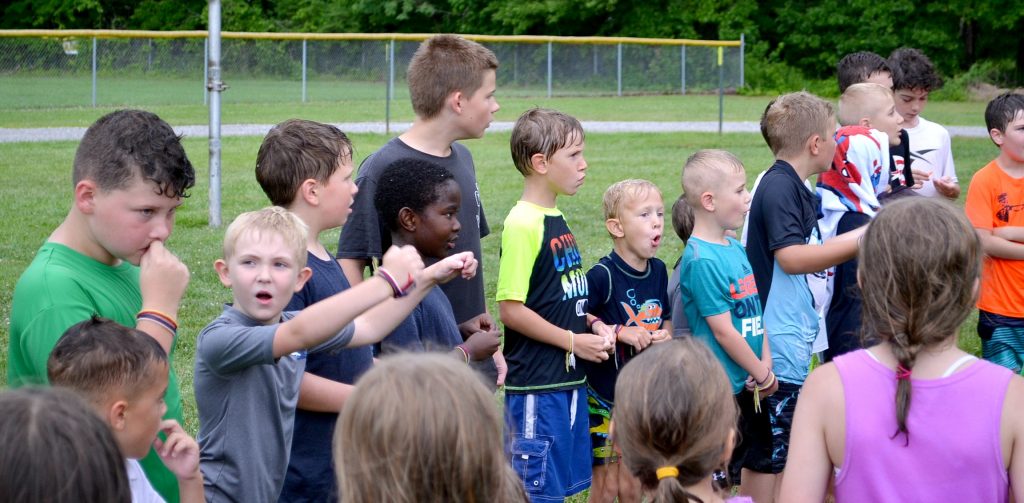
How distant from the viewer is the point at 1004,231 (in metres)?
5.83

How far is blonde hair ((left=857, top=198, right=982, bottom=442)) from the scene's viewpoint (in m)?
2.40

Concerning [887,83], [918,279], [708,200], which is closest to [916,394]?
[918,279]

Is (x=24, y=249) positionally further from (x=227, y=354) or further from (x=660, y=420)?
(x=660, y=420)

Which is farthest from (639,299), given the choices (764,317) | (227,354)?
(227,354)

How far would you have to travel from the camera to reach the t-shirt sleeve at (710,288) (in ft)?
14.1

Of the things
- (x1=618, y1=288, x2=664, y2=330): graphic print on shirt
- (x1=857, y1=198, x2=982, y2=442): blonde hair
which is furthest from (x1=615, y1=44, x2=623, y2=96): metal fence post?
(x1=857, y1=198, x2=982, y2=442): blonde hair

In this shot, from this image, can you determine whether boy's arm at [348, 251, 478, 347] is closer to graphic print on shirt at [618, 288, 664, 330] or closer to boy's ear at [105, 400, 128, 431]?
boy's ear at [105, 400, 128, 431]

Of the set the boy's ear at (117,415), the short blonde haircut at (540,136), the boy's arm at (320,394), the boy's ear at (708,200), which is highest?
the short blonde haircut at (540,136)

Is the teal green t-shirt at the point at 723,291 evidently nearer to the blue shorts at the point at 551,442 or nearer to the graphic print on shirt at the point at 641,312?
the graphic print on shirt at the point at 641,312

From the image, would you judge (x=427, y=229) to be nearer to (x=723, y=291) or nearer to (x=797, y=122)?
(x=723, y=291)

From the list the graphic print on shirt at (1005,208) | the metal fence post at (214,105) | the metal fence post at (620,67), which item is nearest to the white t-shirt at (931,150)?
the graphic print on shirt at (1005,208)

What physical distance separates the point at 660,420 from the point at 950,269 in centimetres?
75

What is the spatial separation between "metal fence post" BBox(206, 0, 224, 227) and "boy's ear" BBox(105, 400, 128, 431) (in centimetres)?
887

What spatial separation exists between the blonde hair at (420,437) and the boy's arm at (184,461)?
89 cm
